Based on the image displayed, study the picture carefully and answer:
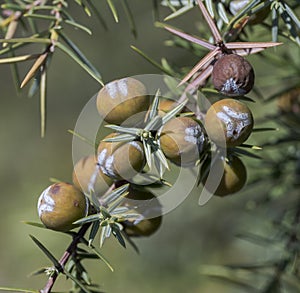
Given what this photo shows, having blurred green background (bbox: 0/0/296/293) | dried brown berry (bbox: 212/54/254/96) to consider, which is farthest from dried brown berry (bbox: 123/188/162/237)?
blurred green background (bbox: 0/0/296/293)

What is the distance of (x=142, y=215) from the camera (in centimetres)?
59

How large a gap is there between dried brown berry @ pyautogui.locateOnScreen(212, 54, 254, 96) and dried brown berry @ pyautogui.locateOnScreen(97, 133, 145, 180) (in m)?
0.10

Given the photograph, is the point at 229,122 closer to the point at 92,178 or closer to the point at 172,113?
the point at 172,113

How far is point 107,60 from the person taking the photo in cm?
238

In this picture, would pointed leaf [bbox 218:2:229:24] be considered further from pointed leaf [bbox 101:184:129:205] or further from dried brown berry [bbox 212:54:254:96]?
pointed leaf [bbox 101:184:129:205]

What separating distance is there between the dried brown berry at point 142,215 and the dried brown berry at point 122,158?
0.04m

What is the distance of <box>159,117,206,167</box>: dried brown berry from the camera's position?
0.52m

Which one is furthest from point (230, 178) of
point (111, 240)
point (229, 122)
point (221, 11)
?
point (111, 240)

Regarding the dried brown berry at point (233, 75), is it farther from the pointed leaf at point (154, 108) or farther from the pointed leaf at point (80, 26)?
the pointed leaf at point (80, 26)

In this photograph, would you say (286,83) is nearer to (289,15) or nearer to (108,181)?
(289,15)

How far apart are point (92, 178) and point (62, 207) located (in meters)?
0.06

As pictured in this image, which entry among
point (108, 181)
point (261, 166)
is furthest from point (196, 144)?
point (261, 166)

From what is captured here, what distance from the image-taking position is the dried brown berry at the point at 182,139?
52 cm

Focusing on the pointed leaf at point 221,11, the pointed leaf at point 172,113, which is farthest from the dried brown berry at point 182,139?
the pointed leaf at point 221,11
